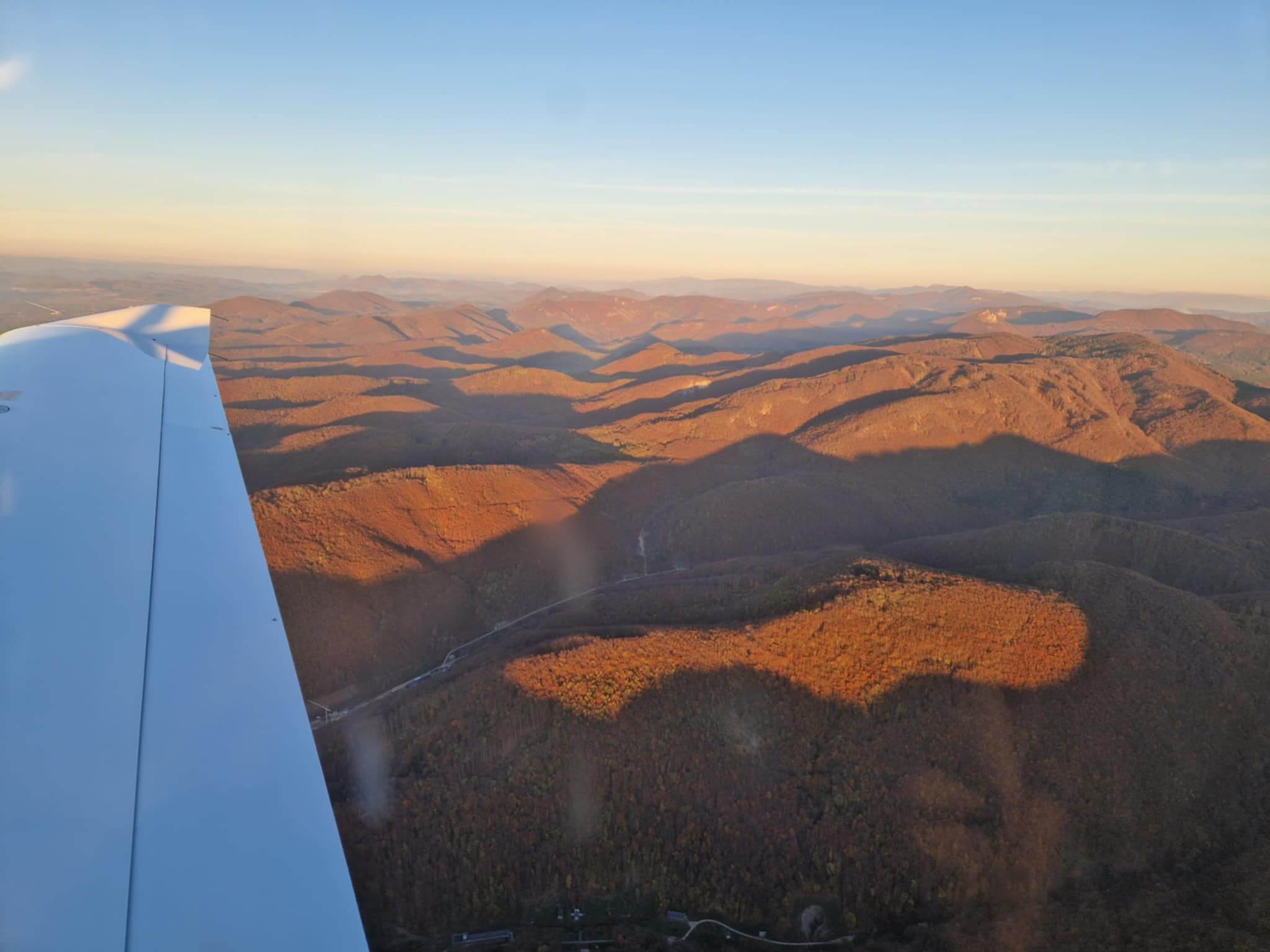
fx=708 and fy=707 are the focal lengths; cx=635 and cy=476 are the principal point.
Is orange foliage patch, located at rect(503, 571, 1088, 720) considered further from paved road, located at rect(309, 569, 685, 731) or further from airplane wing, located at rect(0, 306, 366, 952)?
airplane wing, located at rect(0, 306, 366, 952)

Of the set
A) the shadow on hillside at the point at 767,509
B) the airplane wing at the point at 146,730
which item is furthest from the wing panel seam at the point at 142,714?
the shadow on hillside at the point at 767,509

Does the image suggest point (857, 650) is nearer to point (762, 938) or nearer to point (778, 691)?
point (778, 691)

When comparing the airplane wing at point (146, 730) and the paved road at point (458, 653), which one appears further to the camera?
the paved road at point (458, 653)

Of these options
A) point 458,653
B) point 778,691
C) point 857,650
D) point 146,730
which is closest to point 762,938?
point 778,691

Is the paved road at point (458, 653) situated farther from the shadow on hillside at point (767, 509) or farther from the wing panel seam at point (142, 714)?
the wing panel seam at point (142, 714)

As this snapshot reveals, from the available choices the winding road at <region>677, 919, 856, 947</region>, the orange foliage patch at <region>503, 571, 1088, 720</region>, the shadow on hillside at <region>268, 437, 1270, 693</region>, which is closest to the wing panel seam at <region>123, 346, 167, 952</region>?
the winding road at <region>677, 919, 856, 947</region>

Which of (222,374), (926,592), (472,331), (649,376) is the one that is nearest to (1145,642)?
(926,592)
